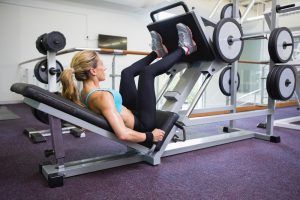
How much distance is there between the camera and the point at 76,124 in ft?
4.81

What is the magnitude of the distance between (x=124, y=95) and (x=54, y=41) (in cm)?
107

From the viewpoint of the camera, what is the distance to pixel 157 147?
1826 millimetres

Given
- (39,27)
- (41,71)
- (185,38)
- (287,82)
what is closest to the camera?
(185,38)

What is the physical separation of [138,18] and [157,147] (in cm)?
616

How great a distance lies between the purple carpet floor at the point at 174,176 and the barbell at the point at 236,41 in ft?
2.79

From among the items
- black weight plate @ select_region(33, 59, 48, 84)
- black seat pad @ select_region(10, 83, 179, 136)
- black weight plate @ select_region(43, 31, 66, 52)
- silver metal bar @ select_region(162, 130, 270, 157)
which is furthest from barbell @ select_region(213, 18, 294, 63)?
black weight plate @ select_region(33, 59, 48, 84)

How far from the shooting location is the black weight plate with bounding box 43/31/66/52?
96.5 inches

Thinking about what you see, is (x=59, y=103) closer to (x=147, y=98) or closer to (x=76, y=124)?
(x=76, y=124)

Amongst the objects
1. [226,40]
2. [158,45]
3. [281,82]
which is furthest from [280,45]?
[158,45]

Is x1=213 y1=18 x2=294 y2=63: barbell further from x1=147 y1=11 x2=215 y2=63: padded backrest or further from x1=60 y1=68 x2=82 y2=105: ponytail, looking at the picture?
x1=60 y1=68 x2=82 y2=105: ponytail

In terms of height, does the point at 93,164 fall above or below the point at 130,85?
below

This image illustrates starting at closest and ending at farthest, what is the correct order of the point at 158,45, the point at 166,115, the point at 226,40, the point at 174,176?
the point at 174,176 < the point at 166,115 < the point at 226,40 < the point at 158,45

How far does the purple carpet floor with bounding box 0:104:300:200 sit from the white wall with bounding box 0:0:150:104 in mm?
3850

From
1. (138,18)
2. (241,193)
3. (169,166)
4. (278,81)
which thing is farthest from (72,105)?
(138,18)
